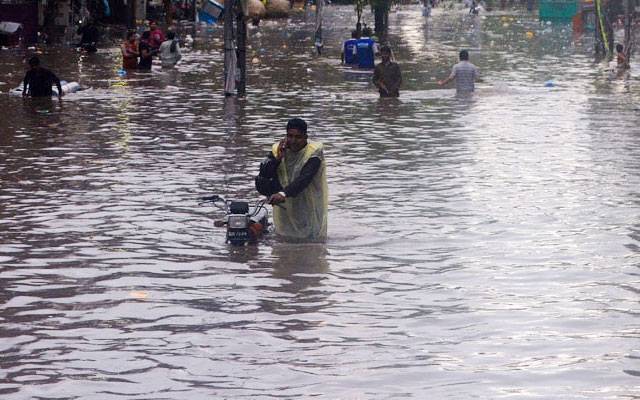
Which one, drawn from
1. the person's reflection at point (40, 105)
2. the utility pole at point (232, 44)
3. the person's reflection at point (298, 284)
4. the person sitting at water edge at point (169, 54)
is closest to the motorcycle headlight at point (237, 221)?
the person's reflection at point (298, 284)

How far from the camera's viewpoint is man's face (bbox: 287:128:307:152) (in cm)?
1333

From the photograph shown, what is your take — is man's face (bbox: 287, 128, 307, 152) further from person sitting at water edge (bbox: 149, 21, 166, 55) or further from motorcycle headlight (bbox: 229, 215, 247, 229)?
person sitting at water edge (bbox: 149, 21, 166, 55)

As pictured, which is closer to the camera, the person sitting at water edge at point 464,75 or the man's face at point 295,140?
the man's face at point 295,140

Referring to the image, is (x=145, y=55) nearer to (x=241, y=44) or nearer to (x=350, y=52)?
(x=350, y=52)

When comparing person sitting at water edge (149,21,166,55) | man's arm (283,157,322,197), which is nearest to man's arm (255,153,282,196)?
man's arm (283,157,322,197)

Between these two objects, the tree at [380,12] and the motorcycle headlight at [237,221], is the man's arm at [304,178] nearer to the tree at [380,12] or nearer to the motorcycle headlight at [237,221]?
the motorcycle headlight at [237,221]

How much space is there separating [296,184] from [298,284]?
152 centimetres

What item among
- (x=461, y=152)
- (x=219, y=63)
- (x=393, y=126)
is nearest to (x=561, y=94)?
(x=393, y=126)

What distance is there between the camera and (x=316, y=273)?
1240 centimetres

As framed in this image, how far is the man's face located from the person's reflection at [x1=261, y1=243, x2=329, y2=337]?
0.91 metres

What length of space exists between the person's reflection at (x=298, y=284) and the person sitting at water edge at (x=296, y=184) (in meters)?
0.19

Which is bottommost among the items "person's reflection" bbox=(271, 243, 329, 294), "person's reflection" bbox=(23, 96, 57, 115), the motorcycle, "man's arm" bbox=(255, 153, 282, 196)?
"person's reflection" bbox=(23, 96, 57, 115)

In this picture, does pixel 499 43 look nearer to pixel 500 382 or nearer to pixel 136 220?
pixel 136 220

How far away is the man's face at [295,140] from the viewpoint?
525 inches
